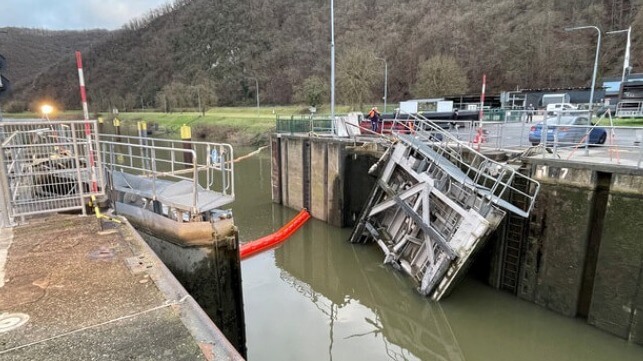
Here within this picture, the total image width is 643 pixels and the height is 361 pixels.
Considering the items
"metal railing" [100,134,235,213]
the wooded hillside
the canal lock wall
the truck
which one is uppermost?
the wooded hillside

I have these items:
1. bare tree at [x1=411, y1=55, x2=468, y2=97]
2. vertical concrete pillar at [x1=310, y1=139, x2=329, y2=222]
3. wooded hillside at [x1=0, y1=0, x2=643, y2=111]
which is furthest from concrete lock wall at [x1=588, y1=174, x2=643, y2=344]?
bare tree at [x1=411, y1=55, x2=468, y2=97]

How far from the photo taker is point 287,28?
11894 cm

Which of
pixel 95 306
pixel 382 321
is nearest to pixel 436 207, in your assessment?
pixel 382 321

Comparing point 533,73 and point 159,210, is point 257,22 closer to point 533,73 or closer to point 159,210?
point 533,73

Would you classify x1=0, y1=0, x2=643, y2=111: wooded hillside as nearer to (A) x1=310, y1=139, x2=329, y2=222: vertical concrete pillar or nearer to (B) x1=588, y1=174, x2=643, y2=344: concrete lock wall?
(A) x1=310, y1=139, x2=329, y2=222: vertical concrete pillar

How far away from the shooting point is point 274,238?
13039mm

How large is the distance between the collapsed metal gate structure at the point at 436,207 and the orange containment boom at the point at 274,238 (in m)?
2.53

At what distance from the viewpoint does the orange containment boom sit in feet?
40.0

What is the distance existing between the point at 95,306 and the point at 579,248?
826 cm

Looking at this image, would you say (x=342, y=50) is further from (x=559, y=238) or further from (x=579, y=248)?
(x=579, y=248)

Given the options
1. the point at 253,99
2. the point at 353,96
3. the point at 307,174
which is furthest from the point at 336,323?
the point at 253,99

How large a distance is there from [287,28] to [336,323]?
121410mm

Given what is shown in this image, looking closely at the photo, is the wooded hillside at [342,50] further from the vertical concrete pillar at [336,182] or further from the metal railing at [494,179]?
the metal railing at [494,179]

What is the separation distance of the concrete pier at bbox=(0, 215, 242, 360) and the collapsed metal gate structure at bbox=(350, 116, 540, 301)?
6.25 m
